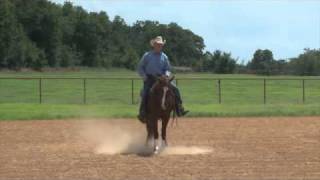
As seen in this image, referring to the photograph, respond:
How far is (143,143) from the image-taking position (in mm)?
16844

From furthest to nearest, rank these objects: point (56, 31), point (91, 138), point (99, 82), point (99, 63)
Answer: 1. point (99, 63)
2. point (56, 31)
3. point (99, 82)
4. point (91, 138)

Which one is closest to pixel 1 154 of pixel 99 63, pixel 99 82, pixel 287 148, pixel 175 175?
pixel 175 175

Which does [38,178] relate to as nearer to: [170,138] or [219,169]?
[219,169]

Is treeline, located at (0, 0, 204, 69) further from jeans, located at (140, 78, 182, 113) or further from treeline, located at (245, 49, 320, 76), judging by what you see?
jeans, located at (140, 78, 182, 113)

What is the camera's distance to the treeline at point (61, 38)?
11850cm

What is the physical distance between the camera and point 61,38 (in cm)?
14238

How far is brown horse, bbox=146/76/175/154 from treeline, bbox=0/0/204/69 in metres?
103

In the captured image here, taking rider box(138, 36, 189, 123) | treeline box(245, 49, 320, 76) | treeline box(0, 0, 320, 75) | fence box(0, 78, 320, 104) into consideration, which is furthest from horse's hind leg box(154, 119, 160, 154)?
treeline box(245, 49, 320, 76)

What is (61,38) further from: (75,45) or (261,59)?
(261,59)

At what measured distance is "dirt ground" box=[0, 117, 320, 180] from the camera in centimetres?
1185

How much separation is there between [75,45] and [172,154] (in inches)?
5446

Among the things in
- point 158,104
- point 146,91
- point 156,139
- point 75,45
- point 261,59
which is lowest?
point 156,139

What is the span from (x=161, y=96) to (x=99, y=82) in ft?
231

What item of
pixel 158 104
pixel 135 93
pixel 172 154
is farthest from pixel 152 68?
pixel 135 93
